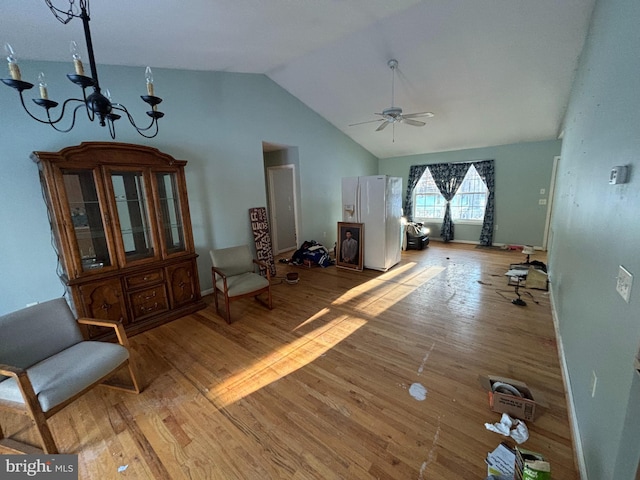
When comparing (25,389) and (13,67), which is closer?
(13,67)

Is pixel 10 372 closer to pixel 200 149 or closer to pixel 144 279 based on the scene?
pixel 144 279

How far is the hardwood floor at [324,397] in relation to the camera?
4.81ft

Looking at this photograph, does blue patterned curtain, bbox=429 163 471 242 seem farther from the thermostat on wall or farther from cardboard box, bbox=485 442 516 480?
cardboard box, bbox=485 442 516 480

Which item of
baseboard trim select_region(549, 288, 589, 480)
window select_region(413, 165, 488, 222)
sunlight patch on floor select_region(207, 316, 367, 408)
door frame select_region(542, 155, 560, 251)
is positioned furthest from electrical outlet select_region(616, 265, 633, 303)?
window select_region(413, 165, 488, 222)

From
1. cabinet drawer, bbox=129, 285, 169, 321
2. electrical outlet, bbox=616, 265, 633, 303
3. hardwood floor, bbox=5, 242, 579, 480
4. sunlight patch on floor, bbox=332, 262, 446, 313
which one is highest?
electrical outlet, bbox=616, 265, 633, 303

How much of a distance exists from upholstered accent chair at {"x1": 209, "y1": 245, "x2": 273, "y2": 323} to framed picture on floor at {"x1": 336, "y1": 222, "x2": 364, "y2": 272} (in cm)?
192

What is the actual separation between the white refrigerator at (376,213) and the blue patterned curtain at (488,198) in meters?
2.86

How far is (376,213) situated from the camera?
4602 mm

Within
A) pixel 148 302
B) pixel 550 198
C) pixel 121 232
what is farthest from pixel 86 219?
pixel 550 198

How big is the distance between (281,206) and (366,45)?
11.7ft

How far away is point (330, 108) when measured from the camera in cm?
523

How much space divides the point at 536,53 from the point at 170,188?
475cm

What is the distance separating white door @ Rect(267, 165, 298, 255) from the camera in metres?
5.84

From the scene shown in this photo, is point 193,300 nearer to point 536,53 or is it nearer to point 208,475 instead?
point 208,475
